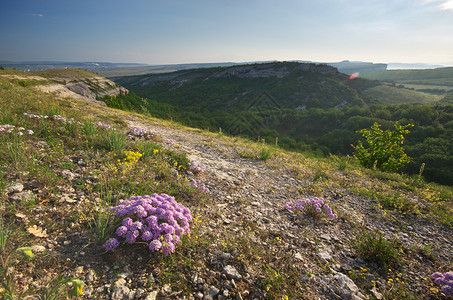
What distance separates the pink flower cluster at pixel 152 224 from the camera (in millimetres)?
3140

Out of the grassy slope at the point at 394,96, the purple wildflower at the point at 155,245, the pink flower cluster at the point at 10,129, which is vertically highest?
the grassy slope at the point at 394,96

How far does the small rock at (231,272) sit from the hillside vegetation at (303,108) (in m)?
18.8

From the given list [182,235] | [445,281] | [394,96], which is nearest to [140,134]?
[182,235]

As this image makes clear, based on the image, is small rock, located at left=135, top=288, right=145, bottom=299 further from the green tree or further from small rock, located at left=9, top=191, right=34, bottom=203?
→ the green tree

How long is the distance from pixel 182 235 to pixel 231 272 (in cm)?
108

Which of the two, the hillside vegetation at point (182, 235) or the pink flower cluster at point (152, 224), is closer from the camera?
the hillside vegetation at point (182, 235)

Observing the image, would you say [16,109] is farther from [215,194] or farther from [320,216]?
[320,216]

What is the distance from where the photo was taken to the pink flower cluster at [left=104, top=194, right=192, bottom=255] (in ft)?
10.3

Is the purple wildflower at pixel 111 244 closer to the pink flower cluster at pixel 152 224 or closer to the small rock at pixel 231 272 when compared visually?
the pink flower cluster at pixel 152 224

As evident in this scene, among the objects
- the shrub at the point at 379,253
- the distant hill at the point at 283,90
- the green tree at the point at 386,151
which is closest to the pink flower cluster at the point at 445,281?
the shrub at the point at 379,253

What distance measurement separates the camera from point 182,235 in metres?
3.70

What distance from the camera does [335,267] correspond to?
3.93 metres

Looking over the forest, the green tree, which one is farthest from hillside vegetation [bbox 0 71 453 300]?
the forest

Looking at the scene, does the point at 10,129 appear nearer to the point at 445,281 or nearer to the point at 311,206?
the point at 311,206
